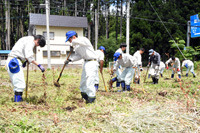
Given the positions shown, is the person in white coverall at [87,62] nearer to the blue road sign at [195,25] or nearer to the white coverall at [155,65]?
the white coverall at [155,65]

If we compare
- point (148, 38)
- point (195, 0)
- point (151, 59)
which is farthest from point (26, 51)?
point (195, 0)

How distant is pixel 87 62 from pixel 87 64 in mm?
69

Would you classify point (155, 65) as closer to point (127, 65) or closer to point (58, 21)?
point (127, 65)

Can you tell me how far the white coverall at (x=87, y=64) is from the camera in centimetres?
489

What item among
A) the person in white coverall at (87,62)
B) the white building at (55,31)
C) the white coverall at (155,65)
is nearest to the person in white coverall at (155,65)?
the white coverall at (155,65)

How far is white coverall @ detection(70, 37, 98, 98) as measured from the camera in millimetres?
4895

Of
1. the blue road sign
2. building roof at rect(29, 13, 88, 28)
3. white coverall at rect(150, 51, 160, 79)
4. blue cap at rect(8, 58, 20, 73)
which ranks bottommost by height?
white coverall at rect(150, 51, 160, 79)

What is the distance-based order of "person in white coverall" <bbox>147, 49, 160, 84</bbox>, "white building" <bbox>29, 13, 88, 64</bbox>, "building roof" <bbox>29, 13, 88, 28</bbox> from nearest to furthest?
"person in white coverall" <bbox>147, 49, 160, 84</bbox> < "white building" <bbox>29, 13, 88, 64</bbox> < "building roof" <bbox>29, 13, 88, 28</bbox>

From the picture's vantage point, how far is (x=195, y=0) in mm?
26469

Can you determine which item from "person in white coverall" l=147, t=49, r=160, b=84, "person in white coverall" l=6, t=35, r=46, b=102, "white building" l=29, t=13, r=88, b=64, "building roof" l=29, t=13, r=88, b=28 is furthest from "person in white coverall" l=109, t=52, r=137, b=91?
"building roof" l=29, t=13, r=88, b=28

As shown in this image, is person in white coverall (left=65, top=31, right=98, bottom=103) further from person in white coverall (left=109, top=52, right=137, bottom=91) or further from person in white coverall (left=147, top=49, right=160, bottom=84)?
person in white coverall (left=147, top=49, right=160, bottom=84)

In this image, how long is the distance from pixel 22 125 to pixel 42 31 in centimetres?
2639

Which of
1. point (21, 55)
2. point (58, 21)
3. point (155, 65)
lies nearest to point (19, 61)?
point (21, 55)

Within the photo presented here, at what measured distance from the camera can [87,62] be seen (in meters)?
5.12
